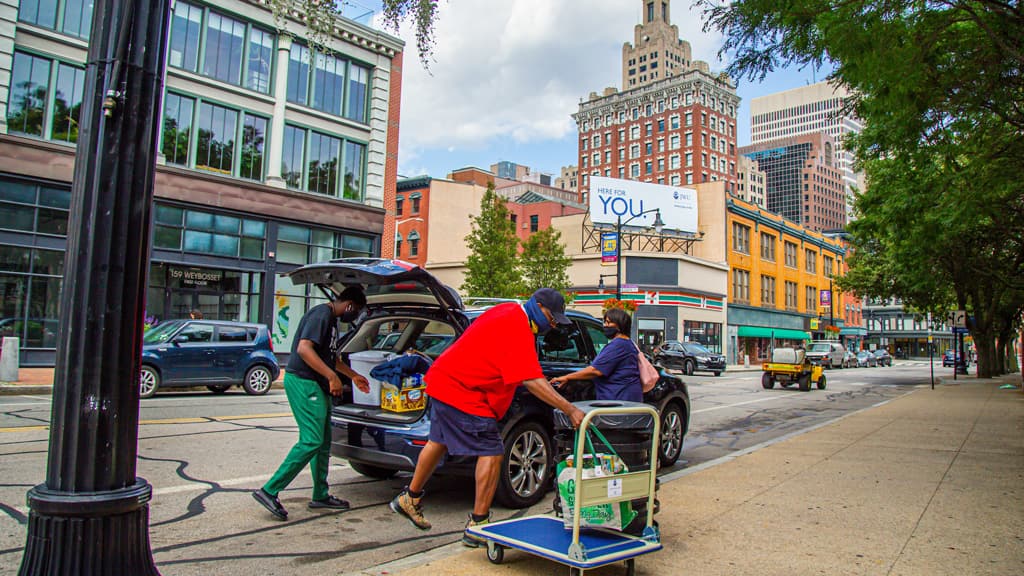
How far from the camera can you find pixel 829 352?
45.6 meters

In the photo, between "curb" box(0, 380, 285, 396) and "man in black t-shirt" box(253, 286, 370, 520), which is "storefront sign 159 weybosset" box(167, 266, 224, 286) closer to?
"curb" box(0, 380, 285, 396)

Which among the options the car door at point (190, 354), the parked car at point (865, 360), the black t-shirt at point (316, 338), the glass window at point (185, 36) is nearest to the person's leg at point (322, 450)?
the black t-shirt at point (316, 338)

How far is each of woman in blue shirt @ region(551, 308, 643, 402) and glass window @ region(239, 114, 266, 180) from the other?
858 inches

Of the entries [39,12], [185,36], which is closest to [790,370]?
[185,36]

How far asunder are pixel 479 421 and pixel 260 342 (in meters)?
12.8

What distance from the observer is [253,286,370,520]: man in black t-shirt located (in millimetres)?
5223

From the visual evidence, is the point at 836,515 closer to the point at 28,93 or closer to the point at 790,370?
the point at 790,370

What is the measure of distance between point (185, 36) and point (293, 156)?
536cm

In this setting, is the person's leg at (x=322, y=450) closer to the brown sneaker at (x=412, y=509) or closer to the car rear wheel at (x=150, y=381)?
the brown sneaker at (x=412, y=509)

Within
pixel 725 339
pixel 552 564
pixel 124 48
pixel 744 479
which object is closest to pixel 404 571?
pixel 552 564

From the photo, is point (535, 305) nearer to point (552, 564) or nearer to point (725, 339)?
point (552, 564)

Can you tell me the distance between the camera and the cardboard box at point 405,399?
227 inches

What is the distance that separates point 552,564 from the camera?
14.0 feet

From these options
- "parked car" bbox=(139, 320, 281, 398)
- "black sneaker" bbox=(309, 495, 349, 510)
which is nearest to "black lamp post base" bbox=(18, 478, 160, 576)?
"black sneaker" bbox=(309, 495, 349, 510)
